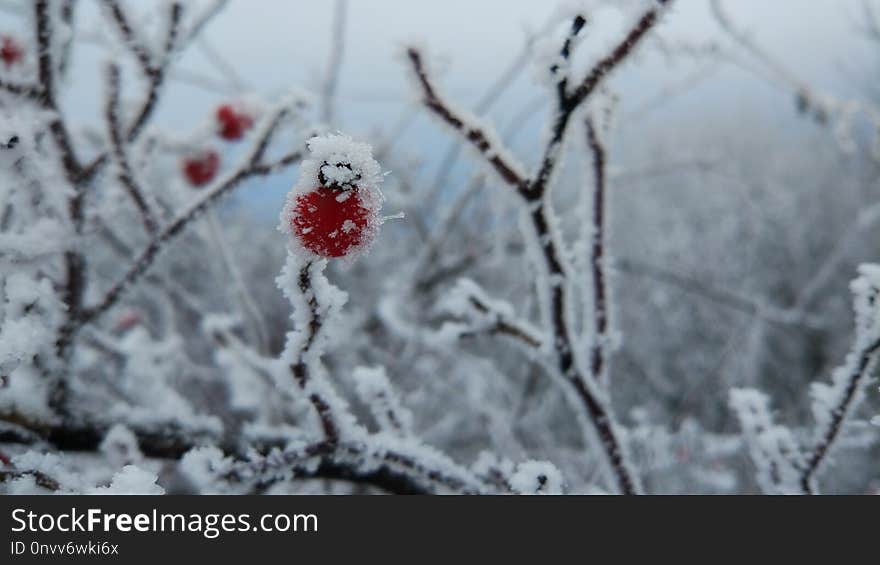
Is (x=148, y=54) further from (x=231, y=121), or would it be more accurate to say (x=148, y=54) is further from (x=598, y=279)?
(x=598, y=279)

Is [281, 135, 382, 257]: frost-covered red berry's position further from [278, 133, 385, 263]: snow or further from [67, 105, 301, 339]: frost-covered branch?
[67, 105, 301, 339]: frost-covered branch

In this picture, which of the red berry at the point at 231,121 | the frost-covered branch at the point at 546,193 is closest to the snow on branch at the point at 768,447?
the frost-covered branch at the point at 546,193

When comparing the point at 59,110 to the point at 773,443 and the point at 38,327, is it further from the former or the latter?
the point at 773,443

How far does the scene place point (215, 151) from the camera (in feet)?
5.19

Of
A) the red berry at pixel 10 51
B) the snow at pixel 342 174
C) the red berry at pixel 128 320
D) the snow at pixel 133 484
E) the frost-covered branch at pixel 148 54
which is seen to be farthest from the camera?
the red berry at pixel 128 320

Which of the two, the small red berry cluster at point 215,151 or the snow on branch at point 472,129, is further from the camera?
the small red berry cluster at point 215,151

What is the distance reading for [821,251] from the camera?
9.36 m

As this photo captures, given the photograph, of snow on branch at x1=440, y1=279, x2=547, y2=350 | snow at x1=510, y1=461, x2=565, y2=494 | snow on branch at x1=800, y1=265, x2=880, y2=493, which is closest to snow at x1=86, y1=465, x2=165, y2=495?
snow at x1=510, y1=461, x2=565, y2=494

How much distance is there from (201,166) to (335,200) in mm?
1256

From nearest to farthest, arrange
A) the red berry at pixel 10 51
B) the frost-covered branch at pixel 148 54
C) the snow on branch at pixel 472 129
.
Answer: the snow on branch at pixel 472 129 → the frost-covered branch at pixel 148 54 → the red berry at pixel 10 51

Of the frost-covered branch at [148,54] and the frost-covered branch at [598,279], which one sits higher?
the frost-covered branch at [148,54]

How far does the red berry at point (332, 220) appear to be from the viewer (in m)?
0.46

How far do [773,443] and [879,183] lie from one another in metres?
8.50

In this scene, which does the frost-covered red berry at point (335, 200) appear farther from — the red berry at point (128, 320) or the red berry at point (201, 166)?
the red berry at point (128, 320)
